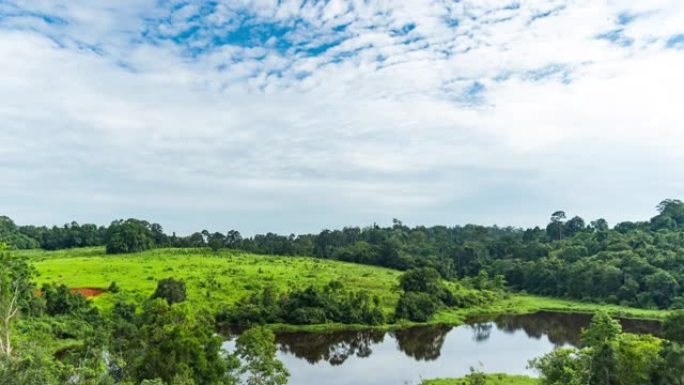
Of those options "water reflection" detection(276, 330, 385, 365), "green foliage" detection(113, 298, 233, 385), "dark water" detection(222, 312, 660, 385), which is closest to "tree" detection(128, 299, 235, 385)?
"green foliage" detection(113, 298, 233, 385)

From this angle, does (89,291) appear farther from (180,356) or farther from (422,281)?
(422,281)

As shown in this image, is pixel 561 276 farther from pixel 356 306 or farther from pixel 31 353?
pixel 31 353

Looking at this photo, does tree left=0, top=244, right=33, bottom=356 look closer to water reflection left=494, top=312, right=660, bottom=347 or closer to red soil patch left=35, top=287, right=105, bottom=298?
red soil patch left=35, top=287, right=105, bottom=298

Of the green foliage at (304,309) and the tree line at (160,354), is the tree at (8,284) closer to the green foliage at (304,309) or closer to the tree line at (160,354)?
the tree line at (160,354)

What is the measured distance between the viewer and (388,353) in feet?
160

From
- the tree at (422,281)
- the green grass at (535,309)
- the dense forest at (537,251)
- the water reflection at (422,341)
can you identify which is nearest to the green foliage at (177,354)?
the water reflection at (422,341)

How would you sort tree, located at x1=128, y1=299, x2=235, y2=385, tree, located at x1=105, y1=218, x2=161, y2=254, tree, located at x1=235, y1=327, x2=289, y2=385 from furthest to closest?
1. tree, located at x1=105, y1=218, x2=161, y2=254
2. tree, located at x1=235, y1=327, x2=289, y2=385
3. tree, located at x1=128, y1=299, x2=235, y2=385

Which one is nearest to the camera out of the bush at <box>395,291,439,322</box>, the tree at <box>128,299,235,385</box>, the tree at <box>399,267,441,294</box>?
the tree at <box>128,299,235,385</box>

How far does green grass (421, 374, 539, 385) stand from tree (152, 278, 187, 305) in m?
28.4

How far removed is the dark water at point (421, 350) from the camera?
4197cm

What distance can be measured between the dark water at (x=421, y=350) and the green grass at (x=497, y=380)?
2122mm

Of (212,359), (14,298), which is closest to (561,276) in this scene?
(212,359)

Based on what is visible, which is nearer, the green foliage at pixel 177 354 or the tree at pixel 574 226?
the green foliage at pixel 177 354

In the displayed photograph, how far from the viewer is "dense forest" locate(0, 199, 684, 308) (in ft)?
262
